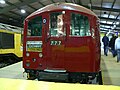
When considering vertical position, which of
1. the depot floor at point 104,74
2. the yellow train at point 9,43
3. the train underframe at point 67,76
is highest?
the yellow train at point 9,43

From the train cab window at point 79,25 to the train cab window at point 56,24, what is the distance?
0.27 m

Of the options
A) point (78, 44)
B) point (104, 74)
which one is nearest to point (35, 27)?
point (78, 44)

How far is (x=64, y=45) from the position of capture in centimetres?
565

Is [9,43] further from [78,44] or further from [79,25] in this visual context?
[78,44]

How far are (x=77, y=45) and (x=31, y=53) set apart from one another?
135 centimetres

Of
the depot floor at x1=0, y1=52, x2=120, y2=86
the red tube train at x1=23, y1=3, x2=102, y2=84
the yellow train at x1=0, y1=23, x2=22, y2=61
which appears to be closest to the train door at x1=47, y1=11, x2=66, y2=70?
the red tube train at x1=23, y1=3, x2=102, y2=84

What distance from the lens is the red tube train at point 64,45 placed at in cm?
555

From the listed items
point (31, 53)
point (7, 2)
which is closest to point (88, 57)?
point (31, 53)

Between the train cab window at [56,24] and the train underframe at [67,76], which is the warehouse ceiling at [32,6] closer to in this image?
the train cab window at [56,24]

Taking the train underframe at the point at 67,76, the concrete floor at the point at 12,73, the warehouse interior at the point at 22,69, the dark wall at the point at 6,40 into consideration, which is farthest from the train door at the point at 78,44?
the dark wall at the point at 6,40

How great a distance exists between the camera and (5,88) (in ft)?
8.18

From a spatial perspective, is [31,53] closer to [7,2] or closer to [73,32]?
[73,32]

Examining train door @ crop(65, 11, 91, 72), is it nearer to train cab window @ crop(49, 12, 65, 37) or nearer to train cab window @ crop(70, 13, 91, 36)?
train cab window @ crop(70, 13, 91, 36)

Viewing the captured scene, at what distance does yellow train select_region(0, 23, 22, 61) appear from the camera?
11724 millimetres
